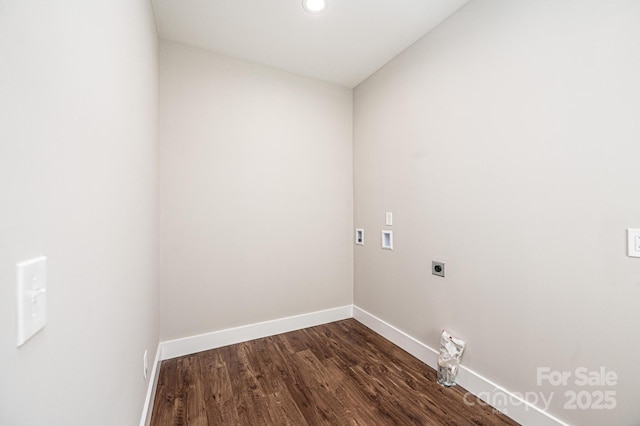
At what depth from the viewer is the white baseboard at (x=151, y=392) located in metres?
1.38

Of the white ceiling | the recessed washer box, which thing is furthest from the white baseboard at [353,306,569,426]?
the white ceiling

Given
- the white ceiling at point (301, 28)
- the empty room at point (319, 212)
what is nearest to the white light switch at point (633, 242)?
the empty room at point (319, 212)

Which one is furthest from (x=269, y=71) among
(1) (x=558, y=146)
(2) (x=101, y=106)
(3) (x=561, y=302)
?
(3) (x=561, y=302)

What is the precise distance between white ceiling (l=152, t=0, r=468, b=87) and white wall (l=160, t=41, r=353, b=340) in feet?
0.71

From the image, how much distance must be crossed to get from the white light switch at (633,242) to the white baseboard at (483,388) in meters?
0.94

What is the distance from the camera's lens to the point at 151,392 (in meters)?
1.58

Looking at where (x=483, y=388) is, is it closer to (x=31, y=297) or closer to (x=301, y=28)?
(x=31, y=297)

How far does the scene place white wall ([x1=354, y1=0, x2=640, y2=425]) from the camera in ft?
3.85

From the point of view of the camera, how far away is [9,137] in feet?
1.30

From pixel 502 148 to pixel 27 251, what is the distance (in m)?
2.06

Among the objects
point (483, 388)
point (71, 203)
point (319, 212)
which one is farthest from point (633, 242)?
point (319, 212)

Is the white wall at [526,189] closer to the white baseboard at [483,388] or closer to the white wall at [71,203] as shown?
the white baseboard at [483,388]

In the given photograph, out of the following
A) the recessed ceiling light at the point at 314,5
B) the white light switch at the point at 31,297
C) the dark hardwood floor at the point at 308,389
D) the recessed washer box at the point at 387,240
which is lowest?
the dark hardwood floor at the point at 308,389

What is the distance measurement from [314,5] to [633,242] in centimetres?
224
